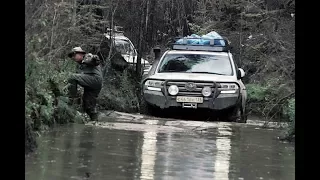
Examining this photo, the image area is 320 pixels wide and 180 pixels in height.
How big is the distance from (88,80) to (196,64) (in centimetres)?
359

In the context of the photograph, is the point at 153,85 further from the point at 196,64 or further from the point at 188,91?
the point at 196,64

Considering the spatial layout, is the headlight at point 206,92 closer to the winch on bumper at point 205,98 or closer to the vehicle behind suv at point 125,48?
the winch on bumper at point 205,98

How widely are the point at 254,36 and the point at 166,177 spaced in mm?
12242

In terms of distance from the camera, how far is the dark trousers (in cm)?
1014

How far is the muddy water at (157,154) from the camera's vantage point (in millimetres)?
5918

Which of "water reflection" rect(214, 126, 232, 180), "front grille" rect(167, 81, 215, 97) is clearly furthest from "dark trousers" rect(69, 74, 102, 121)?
"water reflection" rect(214, 126, 232, 180)

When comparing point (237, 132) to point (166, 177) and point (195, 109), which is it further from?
point (166, 177)

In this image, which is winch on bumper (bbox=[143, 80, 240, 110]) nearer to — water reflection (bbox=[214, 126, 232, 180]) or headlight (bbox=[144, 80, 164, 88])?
headlight (bbox=[144, 80, 164, 88])

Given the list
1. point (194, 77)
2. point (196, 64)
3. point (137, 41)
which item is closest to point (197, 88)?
point (194, 77)

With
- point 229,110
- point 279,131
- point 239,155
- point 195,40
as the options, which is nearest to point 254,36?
point 195,40

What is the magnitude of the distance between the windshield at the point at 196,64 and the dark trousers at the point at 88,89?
9.33 feet

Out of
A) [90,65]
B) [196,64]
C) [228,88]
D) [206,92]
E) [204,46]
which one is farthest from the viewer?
[204,46]

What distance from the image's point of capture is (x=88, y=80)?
33.4 ft

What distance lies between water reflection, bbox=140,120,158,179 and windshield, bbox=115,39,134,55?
331 inches
